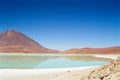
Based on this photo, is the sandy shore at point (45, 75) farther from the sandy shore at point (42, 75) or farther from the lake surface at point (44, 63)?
the lake surface at point (44, 63)

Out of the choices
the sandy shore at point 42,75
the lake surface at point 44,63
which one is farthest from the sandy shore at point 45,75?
the lake surface at point 44,63

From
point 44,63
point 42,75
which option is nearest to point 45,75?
point 42,75

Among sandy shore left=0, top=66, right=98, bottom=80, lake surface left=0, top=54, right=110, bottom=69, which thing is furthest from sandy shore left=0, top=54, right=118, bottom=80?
lake surface left=0, top=54, right=110, bottom=69

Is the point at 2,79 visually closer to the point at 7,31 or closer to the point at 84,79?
the point at 84,79

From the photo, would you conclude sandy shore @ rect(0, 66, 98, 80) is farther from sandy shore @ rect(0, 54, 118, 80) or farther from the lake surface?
the lake surface

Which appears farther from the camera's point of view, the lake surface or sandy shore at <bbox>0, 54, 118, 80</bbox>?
the lake surface

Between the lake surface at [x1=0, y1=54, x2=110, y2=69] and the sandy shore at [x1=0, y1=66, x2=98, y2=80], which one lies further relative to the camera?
the lake surface at [x1=0, y1=54, x2=110, y2=69]

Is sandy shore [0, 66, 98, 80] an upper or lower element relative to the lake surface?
lower

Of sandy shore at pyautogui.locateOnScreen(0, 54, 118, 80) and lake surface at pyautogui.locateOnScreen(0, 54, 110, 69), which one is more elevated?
lake surface at pyautogui.locateOnScreen(0, 54, 110, 69)

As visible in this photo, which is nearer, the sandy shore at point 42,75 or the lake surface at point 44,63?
the sandy shore at point 42,75

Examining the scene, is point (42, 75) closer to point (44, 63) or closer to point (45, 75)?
point (45, 75)

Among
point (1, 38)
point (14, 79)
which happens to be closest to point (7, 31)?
point (1, 38)

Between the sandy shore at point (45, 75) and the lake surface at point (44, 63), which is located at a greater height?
the lake surface at point (44, 63)

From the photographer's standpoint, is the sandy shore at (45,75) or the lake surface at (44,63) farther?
the lake surface at (44,63)
